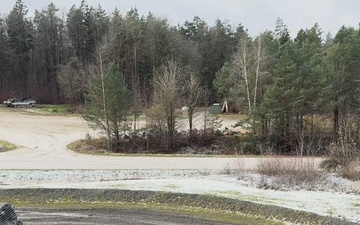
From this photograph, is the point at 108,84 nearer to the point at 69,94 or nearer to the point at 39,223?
the point at 39,223

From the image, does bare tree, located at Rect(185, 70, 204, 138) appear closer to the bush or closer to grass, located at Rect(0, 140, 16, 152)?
grass, located at Rect(0, 140, 16, 152)

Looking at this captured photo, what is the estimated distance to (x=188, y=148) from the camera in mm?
34094

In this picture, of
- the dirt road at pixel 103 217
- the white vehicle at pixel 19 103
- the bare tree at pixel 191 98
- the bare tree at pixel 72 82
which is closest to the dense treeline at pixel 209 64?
the bare tree at pixel 72 82

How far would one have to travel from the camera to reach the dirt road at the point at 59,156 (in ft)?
74.4

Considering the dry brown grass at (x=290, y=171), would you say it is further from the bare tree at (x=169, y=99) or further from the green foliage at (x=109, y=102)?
the green foliage at (x=109, y=102)

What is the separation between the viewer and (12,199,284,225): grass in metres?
12.3

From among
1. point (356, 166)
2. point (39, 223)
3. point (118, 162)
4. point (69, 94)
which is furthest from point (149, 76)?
point (39, 223)

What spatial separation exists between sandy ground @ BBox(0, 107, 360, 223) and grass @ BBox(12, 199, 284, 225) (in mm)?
1135

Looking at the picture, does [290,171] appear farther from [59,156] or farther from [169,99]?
[169,99]

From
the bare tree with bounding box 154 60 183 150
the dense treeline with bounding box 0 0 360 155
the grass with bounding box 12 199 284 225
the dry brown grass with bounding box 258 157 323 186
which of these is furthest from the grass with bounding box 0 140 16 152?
the dry brown grass with bounding box 258 157 323 186

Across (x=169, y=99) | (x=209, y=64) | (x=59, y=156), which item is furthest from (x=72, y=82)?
(x=59, y=156)

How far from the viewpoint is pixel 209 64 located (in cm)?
6022

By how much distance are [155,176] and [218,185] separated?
4074 millimetres

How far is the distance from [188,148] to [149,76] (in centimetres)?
2175
